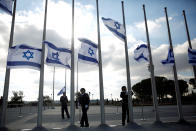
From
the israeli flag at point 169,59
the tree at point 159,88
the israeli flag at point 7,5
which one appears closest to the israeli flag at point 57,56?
the israeli flag at point 7,5

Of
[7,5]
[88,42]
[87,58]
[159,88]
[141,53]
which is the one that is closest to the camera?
[7,5]

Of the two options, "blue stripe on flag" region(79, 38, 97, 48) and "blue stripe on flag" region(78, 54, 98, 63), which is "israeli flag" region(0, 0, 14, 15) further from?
"blue stripe on flag" region(78, 54, 98, 63)

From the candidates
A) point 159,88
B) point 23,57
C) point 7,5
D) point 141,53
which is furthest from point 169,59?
point 159,88

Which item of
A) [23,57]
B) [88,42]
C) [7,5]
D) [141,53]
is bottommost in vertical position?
[23,57]

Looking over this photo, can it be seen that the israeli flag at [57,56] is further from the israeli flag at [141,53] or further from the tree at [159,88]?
the tree at [159,88]

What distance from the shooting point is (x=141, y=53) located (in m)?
11.5

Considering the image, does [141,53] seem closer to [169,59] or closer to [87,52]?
[169,59]

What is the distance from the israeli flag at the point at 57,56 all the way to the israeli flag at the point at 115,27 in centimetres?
317

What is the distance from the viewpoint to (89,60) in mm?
10211

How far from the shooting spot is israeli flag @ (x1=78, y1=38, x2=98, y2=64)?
10.0 meters

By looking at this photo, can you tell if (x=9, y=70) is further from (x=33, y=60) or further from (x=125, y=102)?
(x=125, y=102)

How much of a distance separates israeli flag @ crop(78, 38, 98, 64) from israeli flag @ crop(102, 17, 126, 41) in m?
1.63

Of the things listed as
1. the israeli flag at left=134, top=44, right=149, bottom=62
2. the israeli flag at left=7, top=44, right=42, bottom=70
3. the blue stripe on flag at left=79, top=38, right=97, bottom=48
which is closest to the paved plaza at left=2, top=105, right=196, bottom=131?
the israeli flag at left=7, top=44, right=42, bottom=70

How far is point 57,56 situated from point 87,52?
186 centimetres
